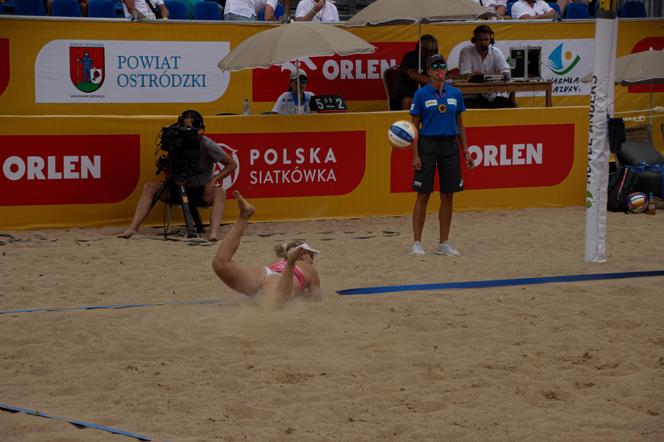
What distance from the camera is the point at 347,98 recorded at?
48.3 feet

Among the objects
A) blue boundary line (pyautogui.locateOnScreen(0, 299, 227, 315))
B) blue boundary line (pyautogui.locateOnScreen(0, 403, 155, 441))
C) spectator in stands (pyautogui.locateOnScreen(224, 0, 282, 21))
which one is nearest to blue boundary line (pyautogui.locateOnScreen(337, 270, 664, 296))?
blue boundary line (pyautogui.locateOnScreen(0, 299, 227, 315))

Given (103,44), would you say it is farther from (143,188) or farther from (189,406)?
(189,406)

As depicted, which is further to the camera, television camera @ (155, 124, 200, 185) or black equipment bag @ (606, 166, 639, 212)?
black equipment bag @ (606, 166, 639, 212)

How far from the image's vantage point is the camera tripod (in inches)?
435

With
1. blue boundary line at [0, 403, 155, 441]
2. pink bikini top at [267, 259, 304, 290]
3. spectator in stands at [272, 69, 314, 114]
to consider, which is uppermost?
spectator in stands at [272, 69, 314, 114]

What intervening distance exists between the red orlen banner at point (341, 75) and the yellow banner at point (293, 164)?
2367 millimetres

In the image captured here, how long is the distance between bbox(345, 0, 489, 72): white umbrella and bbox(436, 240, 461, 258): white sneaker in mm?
4008

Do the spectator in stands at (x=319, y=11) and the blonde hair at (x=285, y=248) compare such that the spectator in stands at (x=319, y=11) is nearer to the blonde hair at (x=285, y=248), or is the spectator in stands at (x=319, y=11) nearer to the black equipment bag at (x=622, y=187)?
the black equipment bag at (x=622, y=187)

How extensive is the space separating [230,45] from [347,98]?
1.83m

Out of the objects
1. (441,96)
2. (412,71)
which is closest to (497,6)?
(412,71)

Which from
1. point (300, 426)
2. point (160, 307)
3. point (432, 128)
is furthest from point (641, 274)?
point (300, 426)

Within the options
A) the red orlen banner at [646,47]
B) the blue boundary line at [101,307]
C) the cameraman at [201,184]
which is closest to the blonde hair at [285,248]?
the blue boundary line at [101,307]

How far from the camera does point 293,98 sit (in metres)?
13.6

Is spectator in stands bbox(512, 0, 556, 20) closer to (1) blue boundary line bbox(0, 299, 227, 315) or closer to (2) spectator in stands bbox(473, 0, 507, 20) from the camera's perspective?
(2) spectator in stands bbox(473, 0, 507, 20)
